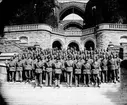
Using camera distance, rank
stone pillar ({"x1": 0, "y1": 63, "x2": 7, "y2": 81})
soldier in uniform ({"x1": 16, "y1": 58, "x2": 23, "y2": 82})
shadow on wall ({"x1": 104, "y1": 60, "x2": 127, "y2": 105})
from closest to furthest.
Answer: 1. shadow on wall ({"x1": 104, "y1": 60, "x2": 127, "y2": 105})
2. soldier in uniform ({"x1": 16, "y1": 58, "x2": 23, "y2": 82})
3. stone pillar ({"x1": 0, "y1": 63, "x2": 7, "y2": 81})

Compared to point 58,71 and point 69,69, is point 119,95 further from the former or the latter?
point 58,71

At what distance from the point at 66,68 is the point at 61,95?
7.26 ft

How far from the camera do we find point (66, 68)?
41.0 ft

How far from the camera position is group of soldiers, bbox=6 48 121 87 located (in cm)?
1239

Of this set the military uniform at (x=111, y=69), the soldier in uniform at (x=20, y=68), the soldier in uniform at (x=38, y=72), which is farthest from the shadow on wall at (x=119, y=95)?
the soldier in uniform at (x=20, y=68)

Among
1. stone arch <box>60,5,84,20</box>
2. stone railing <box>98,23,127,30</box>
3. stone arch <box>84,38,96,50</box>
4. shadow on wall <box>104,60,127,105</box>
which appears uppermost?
stone arch <box>60,5,84,20</box>

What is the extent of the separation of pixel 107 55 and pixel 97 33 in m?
14.0

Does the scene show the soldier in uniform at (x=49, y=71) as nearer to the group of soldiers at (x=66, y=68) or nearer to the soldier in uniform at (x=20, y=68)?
the group of soldiers at (x=66, y=68)

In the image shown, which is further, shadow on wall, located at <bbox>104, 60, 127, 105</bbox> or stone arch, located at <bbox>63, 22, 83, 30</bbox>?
stone arch, located at <bbox>63, 22, 83, 30</bbox>

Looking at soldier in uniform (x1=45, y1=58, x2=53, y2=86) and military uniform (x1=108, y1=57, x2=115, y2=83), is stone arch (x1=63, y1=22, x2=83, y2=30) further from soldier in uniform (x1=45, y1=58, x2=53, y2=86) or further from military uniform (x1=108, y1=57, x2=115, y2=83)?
soldier in uniform (x1=45, y1=58, x2=53, y2=86)

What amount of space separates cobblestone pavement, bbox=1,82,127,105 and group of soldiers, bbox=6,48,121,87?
25.3 inches

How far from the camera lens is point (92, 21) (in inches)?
1512

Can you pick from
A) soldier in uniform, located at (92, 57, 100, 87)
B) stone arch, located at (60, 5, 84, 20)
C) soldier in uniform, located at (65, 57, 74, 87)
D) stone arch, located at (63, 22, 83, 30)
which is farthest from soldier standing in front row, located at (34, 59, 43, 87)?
stone arch, located at (60, 5, 84, 20)

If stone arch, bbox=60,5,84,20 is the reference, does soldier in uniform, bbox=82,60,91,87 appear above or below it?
below
